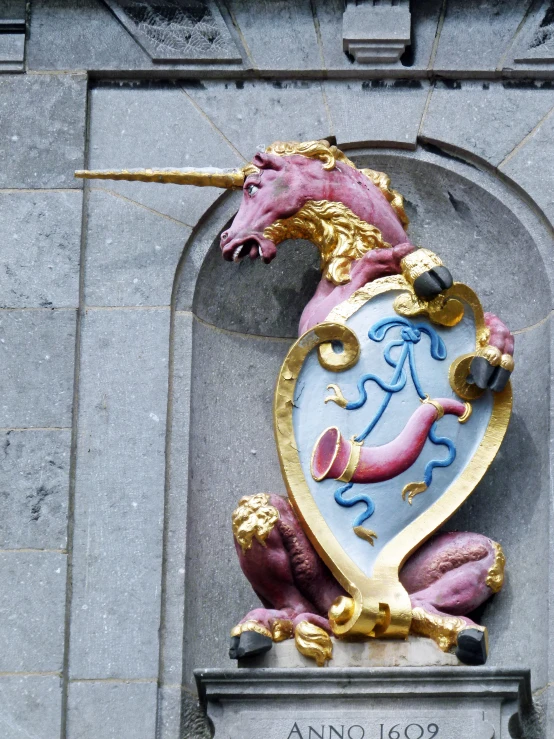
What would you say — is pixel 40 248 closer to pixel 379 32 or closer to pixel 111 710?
pixel 379 32

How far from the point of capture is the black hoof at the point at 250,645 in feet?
24.6

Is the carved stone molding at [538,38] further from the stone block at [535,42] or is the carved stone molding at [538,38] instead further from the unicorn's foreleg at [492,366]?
the unicorn's foreleg at [492,366]

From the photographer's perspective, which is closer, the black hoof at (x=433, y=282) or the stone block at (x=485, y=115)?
the black hoof at (x=433, y=282)

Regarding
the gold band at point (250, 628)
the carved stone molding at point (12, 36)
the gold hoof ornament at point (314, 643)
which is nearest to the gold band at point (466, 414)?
the gold hoof ornament at point (314, 643)

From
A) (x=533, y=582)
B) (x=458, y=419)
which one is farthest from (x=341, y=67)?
(x=533, y=582)

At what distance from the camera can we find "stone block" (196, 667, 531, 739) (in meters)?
7.37

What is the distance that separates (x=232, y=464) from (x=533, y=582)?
3.86 ft

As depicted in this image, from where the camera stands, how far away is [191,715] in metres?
7.86

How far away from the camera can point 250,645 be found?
750 centimetres

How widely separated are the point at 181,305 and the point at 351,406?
0.85m

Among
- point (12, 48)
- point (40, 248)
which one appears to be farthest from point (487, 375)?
point (12, 48)

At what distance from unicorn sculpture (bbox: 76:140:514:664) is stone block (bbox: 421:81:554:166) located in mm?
385

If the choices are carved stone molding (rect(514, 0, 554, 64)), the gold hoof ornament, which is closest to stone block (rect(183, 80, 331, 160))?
carved stone molding (rect(514, 0, 554, 64))

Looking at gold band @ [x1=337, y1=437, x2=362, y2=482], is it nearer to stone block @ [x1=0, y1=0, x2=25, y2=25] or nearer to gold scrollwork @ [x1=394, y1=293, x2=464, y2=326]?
gold scrollwork @ [x1=394, y1=293, x2=464, y2=326]
